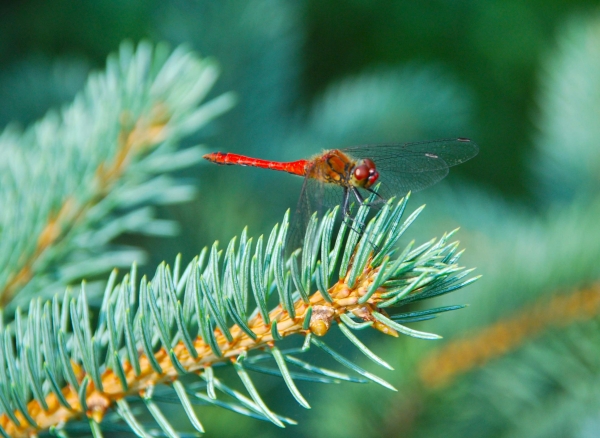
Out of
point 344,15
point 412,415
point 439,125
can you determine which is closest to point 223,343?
point 412,415

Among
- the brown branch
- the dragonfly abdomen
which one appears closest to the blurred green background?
the brown branch

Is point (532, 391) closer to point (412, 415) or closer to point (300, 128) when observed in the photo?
point (412, 415)

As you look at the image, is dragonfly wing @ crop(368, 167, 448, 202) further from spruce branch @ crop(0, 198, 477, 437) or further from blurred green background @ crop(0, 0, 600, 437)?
spruce branch @ crop(0, 198, 477, 437)

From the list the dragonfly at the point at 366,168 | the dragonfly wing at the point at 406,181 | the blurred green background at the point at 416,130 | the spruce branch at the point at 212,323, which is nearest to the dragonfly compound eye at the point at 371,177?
the dragonfly at the point at 366,168

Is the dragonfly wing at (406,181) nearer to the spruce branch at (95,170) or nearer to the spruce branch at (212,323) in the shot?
the spruce branch at (95,170)

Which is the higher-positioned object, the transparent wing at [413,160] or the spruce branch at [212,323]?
the transparent wing at [413,160]

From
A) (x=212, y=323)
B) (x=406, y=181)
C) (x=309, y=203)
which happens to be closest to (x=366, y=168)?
(x=309, y=203)
